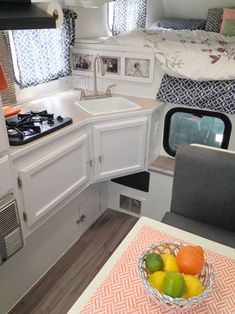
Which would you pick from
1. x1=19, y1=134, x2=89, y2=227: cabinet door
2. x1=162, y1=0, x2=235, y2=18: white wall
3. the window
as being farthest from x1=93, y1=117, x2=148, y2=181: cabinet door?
x1=162, y1=0, x2=235, y2=18: white wall

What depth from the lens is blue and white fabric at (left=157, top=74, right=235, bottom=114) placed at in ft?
6.43

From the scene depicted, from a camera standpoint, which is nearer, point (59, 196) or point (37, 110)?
point (59, 196)

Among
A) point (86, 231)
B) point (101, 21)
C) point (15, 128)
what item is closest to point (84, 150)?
point (15, 128)

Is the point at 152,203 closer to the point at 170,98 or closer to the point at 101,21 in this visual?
the point at 170,98

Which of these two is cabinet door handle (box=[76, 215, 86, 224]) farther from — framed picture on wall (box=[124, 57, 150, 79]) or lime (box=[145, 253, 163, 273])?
lime (box=[145, 253, 163, 273])

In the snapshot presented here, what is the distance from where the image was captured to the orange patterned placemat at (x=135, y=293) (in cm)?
78

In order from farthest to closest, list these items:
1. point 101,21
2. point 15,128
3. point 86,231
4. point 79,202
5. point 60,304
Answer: point 101,21
point 86,231
point 79,202
point 60,304
point 15,128

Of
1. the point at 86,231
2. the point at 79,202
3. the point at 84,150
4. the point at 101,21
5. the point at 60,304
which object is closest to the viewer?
the point at 60,304

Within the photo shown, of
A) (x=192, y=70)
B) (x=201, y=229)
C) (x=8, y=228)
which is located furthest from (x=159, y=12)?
(x=8, y=228)

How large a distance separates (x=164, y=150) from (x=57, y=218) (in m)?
1.07

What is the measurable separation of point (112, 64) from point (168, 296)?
6.59 feet

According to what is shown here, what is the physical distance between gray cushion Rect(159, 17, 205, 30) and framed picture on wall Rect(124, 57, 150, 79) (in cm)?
216

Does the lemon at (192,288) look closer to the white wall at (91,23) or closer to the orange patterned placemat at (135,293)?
the orange patterned placemat at (135,293)

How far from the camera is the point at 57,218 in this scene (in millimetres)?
1939
